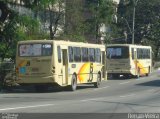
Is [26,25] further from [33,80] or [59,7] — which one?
[59,7]

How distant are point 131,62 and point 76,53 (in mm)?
15093

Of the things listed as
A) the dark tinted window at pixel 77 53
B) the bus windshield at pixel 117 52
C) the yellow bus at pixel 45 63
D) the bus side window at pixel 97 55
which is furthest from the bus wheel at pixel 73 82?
the bus windshield at pixel 117 52

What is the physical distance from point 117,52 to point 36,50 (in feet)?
59.0

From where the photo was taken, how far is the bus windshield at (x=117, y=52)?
4506 centimetres

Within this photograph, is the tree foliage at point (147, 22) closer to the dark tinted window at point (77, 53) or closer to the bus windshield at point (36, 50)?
the dark tinted window at point (77, 53)

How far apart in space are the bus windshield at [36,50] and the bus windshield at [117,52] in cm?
1754

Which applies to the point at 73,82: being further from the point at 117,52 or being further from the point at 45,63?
the point at 117,52

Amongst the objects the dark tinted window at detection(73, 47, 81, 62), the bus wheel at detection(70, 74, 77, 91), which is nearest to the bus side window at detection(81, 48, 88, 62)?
the dark tinted window at detection(73, 47, 81, 62)

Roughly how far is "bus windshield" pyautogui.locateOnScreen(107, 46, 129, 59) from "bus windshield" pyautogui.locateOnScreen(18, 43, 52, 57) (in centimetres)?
1754

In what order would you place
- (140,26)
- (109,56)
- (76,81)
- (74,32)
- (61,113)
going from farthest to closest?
(140,26) → (74,32) → (109,56) → (76,81) → (61,113)

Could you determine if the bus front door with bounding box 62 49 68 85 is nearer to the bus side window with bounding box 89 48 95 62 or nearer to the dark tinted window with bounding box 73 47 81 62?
the dark tinted window with bounding box 73 47 81 62

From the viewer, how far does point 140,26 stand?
85125 millimetres

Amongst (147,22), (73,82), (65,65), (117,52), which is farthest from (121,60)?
(147,22)

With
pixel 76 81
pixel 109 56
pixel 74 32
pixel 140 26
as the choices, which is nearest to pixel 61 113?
pixel 76 81
